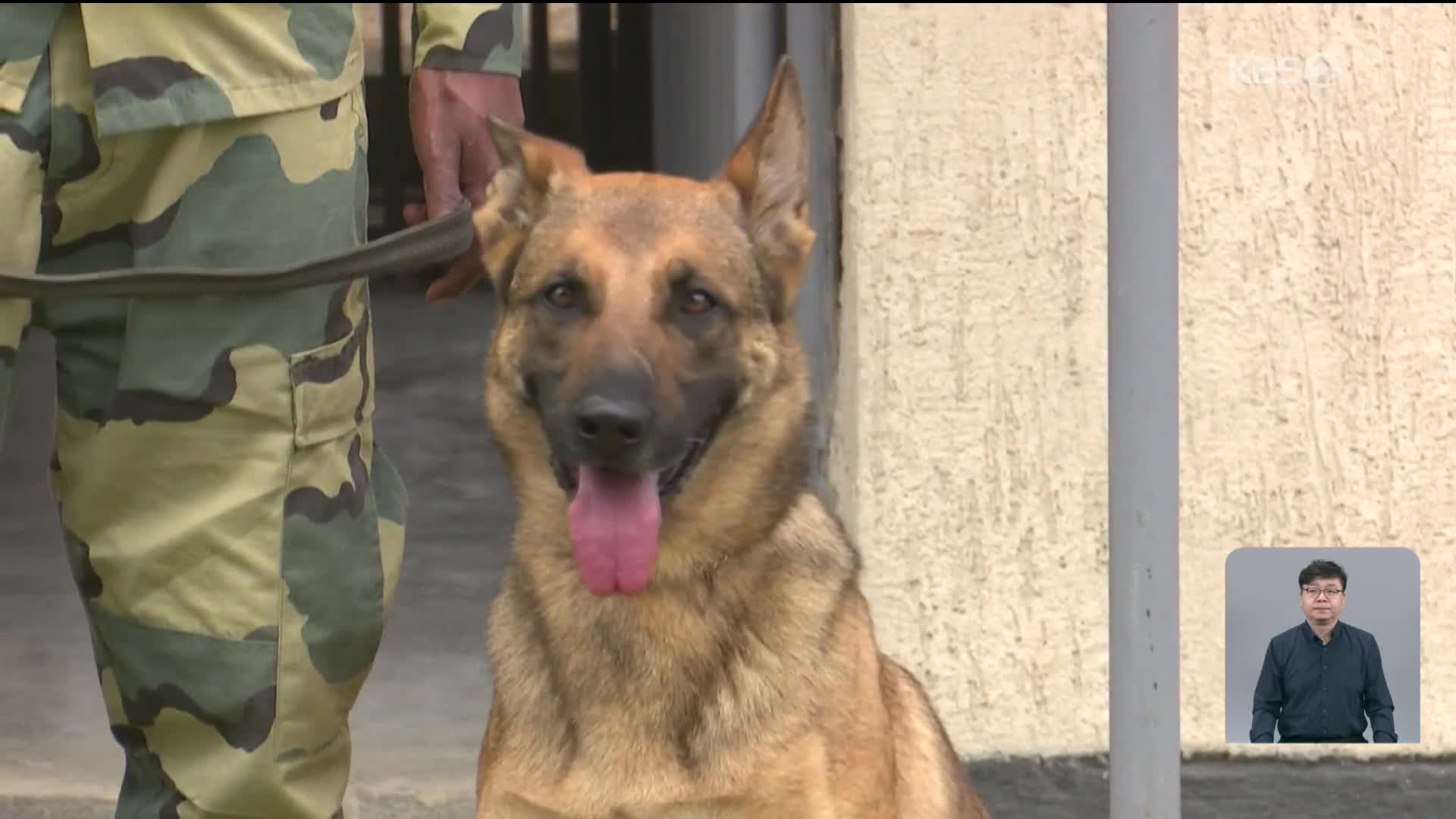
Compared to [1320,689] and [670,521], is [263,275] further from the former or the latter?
[1320,689]

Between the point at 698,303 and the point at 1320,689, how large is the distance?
3.83ft

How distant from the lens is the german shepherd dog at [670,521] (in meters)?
2.68

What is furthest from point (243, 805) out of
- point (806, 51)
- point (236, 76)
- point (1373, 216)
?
point (1373, 216)

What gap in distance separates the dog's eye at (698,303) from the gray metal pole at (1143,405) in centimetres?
50

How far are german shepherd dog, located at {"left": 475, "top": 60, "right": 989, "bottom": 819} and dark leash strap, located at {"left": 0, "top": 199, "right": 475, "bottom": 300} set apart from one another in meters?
0.17

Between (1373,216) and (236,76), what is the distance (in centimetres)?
216

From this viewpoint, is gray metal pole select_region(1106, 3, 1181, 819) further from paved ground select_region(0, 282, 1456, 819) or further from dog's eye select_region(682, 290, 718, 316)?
paved ground select_region(0, 282, 1456, 819)

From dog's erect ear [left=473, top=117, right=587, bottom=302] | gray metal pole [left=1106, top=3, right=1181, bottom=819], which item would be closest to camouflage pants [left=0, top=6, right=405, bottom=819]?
dog's erect ear [left=473, top=117, right=587, bottom=302]

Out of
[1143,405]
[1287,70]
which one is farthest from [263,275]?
[1287,70]

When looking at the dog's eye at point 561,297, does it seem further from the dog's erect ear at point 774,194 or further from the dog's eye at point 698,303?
the dog's erect ear at point 774,194

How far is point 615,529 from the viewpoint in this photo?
8.89 ft

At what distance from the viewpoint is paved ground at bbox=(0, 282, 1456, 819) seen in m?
3.87

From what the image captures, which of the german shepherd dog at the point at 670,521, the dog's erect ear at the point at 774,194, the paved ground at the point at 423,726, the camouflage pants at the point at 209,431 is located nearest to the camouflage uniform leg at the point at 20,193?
the camouflage pants at the point at 209,431

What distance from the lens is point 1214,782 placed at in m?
4.00
